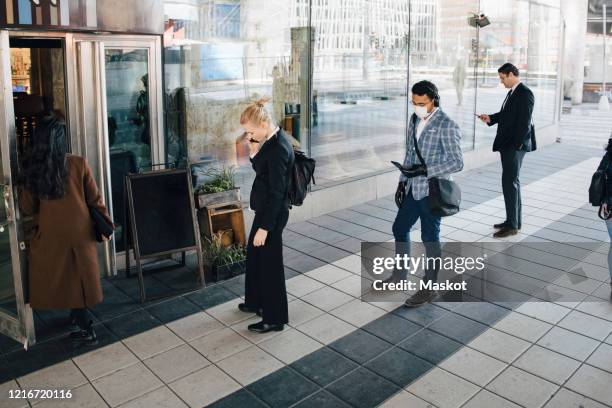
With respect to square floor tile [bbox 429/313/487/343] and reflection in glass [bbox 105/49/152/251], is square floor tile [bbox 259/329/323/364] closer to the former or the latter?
square floor tile [bbox 429/313/487/343]

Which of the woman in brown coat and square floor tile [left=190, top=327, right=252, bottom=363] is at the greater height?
the woman in brown coat

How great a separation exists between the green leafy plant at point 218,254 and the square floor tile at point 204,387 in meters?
1.64

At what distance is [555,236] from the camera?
268 inches

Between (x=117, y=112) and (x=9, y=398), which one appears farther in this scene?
(x=117, y=112)

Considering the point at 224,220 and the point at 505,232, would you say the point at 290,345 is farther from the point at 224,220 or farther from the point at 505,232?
the point at 505,232

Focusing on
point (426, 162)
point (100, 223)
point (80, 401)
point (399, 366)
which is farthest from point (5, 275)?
point (426, 162)

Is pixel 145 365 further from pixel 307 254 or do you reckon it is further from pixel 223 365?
pixel 307 254

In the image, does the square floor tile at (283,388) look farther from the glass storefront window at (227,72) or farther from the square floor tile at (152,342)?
the glass storefront window at (227,72)

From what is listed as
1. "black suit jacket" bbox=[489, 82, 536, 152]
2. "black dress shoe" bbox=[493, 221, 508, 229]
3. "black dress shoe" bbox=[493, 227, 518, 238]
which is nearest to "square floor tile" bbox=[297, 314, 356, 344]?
"black dress shoe" bbox=[493, 227, 518, 238]

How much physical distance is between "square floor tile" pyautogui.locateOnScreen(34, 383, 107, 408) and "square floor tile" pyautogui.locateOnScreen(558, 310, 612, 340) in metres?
3.36

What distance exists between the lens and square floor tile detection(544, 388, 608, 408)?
3545 millimetres

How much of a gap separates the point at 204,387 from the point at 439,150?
98.3 inches

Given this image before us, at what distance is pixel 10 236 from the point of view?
4.15 metres

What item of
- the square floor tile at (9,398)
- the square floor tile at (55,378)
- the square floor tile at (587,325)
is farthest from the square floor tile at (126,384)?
the square floor tile at (587,325)
